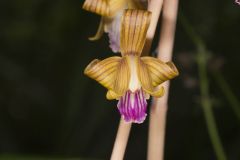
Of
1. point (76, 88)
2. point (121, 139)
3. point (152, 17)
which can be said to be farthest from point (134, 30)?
point (76, 88)

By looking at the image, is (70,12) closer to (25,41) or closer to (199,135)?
(25,41)

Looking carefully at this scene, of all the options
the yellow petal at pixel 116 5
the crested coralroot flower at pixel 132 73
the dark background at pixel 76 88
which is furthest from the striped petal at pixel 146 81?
the dark background at pixel 76 88

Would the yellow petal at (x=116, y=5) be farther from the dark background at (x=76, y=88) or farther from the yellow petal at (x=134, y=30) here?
the dark background at (x=76, y=88)

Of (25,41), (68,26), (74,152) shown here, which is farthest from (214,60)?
(25,41)

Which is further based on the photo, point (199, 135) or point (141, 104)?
point (199, 135)

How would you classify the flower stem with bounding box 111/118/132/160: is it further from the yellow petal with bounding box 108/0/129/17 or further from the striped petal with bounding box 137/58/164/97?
the yellow petal with bounding box 108/0/129/17
